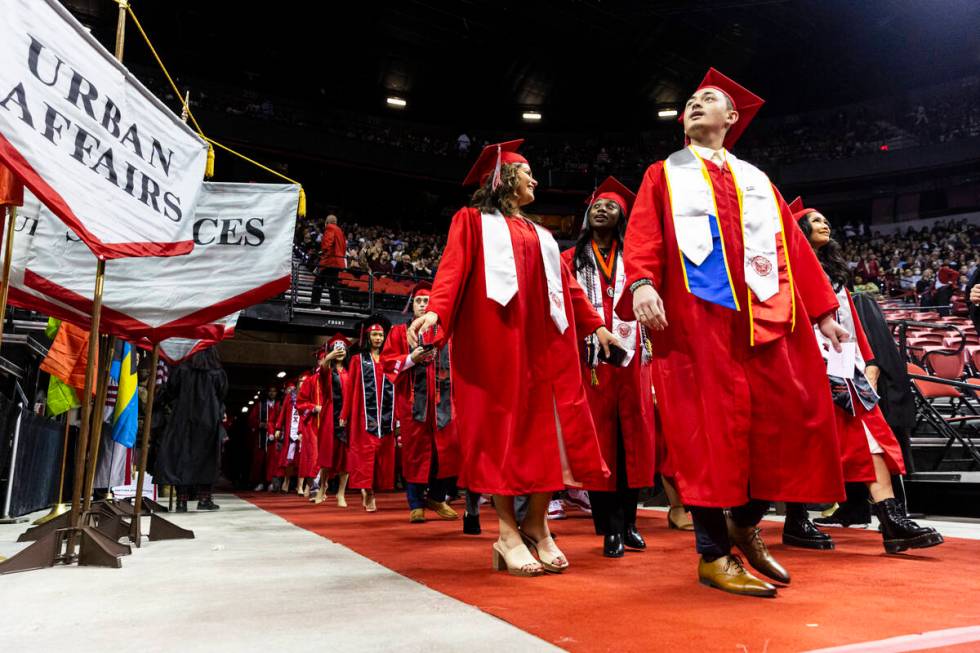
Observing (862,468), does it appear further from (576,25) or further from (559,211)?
(559,211)

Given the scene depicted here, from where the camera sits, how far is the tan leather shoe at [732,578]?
1996 mm

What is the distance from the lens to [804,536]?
341 centimetres

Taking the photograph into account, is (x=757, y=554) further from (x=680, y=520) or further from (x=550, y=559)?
(x=680, y=520)

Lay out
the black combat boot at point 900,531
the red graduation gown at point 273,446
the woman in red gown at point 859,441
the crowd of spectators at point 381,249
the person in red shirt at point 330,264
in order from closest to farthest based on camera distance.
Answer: the black combat boot at point 900,531, the woman in red gown at point 859,441, the red graduation gown at point 273,446, the person in red shirt at point 330,264, the crowd of spectators at point 381,249

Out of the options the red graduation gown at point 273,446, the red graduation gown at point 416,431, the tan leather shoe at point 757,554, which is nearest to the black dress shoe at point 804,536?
the tan leather shoe at point 757,554

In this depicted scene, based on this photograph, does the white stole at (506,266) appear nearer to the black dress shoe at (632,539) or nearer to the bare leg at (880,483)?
the black dress shoe at (632,539)

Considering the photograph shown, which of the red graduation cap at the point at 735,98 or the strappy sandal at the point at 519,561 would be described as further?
the red graduation cap at the point at 735,98

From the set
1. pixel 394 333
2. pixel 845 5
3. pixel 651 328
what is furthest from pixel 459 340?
pixel 845 5

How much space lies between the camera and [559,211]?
2606cm

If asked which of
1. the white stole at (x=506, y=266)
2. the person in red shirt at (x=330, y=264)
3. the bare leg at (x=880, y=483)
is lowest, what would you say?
the bare leg at (x=880, y=483)

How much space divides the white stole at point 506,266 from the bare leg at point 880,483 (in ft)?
5.46

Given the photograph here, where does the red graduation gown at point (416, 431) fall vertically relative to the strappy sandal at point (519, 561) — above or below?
above

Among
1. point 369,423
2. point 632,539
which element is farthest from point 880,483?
point 369,423

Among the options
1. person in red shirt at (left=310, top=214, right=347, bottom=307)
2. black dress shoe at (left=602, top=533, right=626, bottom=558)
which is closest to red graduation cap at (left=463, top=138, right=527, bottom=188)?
black dress shoe at (left=602, top=533, right=626, bottom=558)
